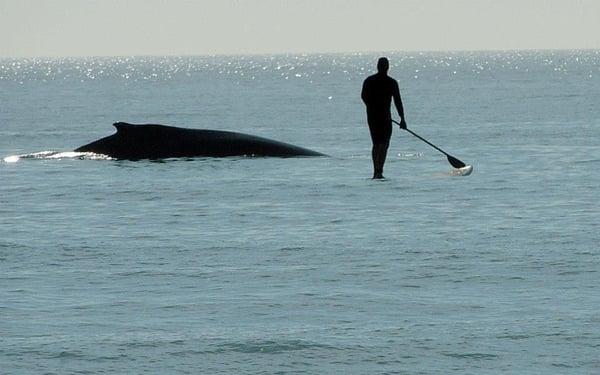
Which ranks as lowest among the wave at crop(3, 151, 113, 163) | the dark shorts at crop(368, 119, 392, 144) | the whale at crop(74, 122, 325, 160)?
the wave at crop(3, 151, 113, 163)

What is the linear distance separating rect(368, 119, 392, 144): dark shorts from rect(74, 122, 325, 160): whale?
625 centimetres

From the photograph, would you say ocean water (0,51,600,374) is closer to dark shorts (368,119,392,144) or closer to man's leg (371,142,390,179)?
man's leg (371,142,390,179)

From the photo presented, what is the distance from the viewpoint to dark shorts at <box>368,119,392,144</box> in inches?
926

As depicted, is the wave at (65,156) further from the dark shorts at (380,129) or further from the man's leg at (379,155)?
the dark shorts at (380,129)

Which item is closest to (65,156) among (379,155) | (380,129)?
(379,155)

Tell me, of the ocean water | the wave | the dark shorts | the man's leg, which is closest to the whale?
the wave

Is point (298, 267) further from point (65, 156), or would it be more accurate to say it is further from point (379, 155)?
point (65, 156)

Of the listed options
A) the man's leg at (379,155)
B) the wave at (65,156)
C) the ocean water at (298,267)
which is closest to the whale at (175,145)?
the wave at (65,156)

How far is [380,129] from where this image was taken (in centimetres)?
2361

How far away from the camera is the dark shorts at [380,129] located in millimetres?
23520

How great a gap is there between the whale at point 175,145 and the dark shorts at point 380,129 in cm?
625

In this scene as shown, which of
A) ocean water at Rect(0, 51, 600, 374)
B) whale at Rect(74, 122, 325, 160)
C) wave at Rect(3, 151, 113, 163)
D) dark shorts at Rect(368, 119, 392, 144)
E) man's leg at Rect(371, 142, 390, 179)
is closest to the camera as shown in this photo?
ocean water at Rect(0, 51, 600, 374)

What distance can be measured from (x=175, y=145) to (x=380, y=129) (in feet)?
23.9

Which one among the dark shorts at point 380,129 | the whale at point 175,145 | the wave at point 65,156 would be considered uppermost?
the dark shorts at point 380,129
